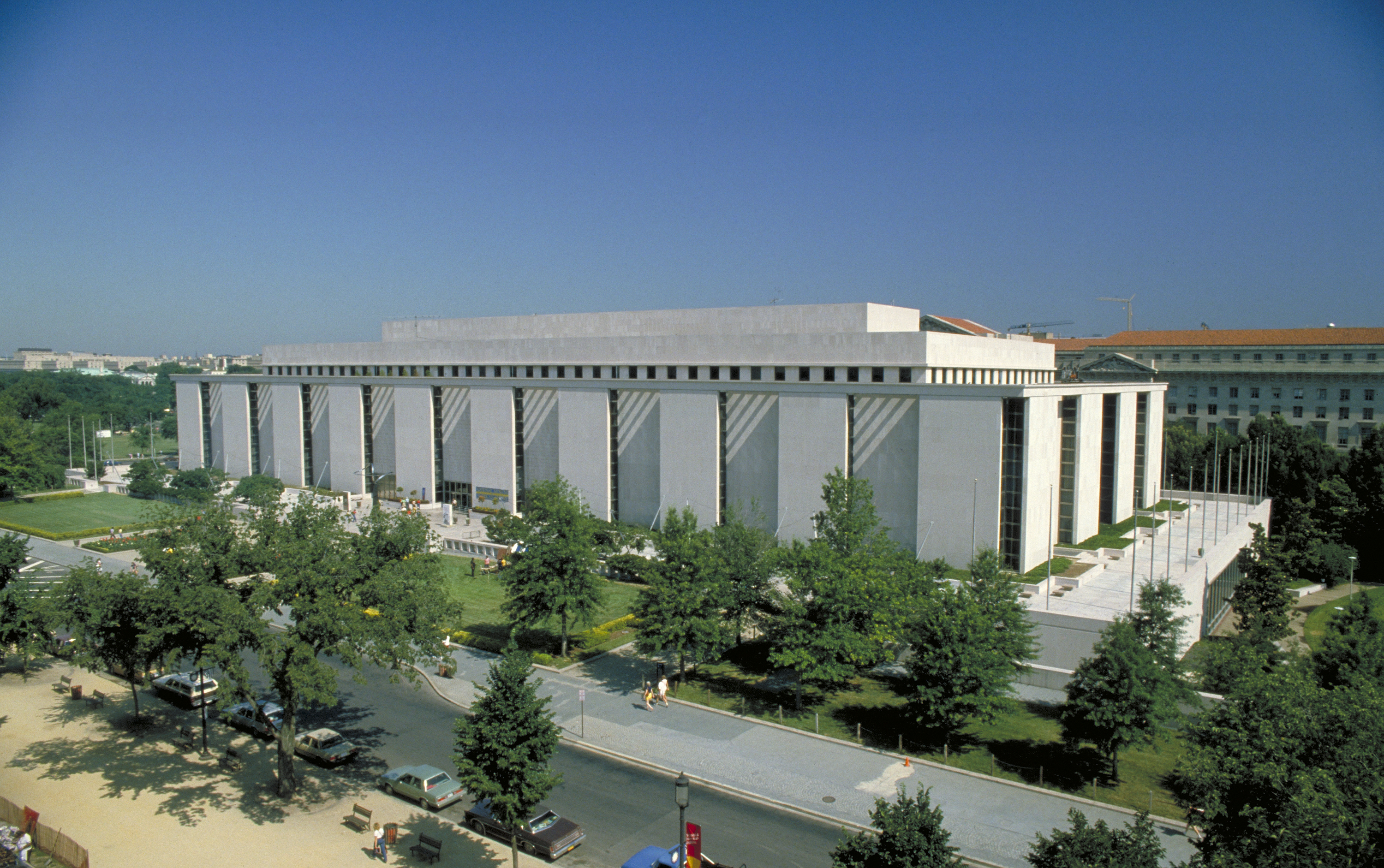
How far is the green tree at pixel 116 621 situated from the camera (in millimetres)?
25312

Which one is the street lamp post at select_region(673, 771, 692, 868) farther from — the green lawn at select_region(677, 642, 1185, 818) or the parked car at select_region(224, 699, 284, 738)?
the parked car at select_region(224, 699, 284, 738)

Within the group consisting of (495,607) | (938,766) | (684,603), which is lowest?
(938,766)

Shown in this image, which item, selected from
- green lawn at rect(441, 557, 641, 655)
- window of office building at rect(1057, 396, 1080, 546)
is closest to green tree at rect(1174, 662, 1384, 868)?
green lawn at rect(441, 557, 641, 655)

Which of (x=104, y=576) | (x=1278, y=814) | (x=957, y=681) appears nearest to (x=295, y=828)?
(x=104, y=576)

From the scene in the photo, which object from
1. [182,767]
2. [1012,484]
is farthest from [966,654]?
[182,767]

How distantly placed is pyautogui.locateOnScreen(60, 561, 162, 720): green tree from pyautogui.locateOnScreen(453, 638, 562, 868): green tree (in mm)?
10149

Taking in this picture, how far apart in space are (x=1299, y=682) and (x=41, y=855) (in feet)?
108

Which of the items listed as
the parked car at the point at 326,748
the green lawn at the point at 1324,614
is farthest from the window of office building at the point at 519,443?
the green lawn at the point at 1324,614

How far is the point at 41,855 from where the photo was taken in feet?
74.4

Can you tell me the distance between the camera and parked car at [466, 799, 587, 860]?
22750mm

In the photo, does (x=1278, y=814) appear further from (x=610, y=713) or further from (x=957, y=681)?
(x=610, y=713)

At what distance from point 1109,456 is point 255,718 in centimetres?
5445

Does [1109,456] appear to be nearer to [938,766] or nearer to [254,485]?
[938,766]

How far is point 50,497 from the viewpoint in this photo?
8481 cm
